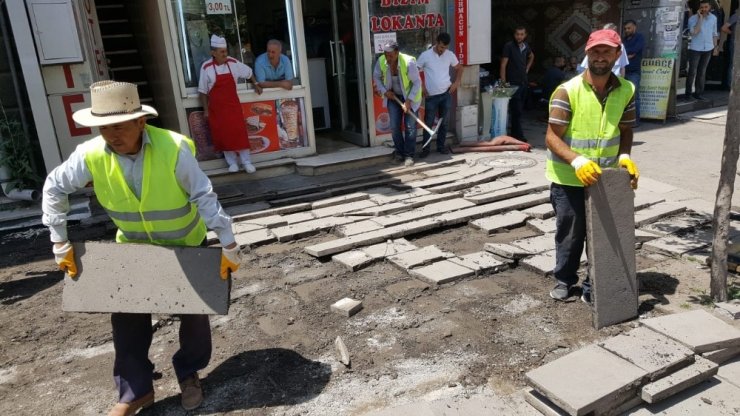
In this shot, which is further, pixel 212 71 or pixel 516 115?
pixel 516 115

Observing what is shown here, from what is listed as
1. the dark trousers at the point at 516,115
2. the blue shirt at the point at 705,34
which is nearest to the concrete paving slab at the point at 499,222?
the dark trousers at the point at 516,115

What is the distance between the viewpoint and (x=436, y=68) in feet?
28.1

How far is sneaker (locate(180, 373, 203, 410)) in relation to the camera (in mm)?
3291

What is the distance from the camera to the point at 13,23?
637 cm

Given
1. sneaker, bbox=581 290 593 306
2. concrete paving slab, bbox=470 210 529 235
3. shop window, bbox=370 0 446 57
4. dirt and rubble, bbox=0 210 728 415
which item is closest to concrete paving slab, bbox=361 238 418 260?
dirt and rubble, bbox=0 210 728 415

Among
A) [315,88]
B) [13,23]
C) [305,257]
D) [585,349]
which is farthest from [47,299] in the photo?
[315,88]

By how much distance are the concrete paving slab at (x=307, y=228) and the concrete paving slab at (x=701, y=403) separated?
364 centimetres

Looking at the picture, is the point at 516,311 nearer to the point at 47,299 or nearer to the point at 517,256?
the point at 517,256

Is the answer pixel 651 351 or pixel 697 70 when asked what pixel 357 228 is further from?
pixel 697 70

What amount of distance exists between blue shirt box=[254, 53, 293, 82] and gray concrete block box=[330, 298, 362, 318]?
181 inches

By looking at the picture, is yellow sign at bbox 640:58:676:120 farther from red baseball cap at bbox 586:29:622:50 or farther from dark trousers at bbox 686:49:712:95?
red baseball cap at bbox 586:29:622:50

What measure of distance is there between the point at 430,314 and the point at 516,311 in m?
0.64

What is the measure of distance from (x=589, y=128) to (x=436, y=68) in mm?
5021

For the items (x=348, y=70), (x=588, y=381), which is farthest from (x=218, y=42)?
(x=588, y=381)
